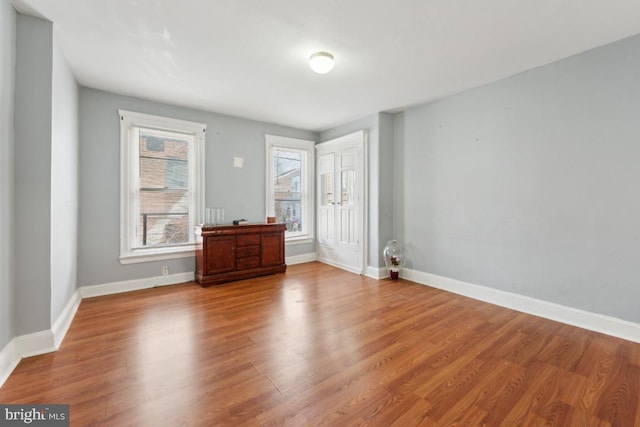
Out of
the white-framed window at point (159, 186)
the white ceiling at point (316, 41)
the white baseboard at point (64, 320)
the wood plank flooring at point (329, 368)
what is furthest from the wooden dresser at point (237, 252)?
the white ceiling at point (316, 41)

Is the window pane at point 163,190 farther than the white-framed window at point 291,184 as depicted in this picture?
No

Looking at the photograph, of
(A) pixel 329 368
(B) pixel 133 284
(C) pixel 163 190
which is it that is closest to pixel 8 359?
(B) pixel 133 284

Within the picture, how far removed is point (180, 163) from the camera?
4.14m

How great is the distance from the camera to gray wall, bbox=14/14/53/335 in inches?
82.0

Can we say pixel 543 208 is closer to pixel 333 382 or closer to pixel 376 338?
pixel 376 338

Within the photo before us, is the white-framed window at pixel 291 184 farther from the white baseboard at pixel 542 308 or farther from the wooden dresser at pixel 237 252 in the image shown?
the white baseboard at pixel 542 308

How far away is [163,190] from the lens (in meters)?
4.01

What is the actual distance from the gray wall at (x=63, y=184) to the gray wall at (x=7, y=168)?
242 mm

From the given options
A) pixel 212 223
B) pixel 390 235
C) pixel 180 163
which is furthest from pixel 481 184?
pixel 180 163

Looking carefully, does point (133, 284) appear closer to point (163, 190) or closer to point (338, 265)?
point (163, 190)

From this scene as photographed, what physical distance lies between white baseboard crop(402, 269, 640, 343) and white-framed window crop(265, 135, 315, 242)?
2421 millimetres

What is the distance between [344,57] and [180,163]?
9.29 feet

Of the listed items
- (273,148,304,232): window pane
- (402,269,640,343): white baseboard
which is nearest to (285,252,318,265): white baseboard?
(273,148,304,232): window pane

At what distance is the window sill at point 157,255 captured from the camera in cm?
368
